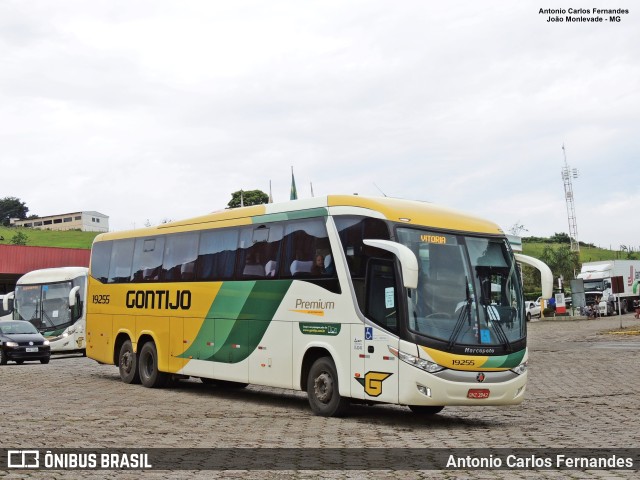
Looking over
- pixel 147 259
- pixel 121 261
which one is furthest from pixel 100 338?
pixel 147 259

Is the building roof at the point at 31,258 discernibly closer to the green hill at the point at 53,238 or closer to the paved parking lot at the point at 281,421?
the paved parking lot at the point at 281,421

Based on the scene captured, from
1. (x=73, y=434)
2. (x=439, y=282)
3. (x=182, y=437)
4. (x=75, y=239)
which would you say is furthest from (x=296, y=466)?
(x=75, y=239)

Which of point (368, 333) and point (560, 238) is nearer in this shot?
point (368, 333)

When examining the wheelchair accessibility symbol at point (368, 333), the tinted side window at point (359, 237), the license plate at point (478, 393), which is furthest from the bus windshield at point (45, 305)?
the license plate at point (478, 393)

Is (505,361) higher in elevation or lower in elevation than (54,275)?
lower

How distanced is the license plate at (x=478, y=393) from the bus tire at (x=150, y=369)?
29.7 ft

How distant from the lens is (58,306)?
37.9 metres

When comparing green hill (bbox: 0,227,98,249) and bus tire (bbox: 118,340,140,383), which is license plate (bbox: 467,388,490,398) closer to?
bus tire (bbox: 118,340,140,383)

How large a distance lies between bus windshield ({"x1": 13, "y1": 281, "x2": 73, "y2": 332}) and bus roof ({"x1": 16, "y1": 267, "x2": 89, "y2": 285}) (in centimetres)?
19

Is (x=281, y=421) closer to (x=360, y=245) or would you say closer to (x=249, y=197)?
(x=360, y=245)

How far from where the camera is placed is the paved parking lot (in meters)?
11.6

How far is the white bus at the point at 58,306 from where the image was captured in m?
37.5

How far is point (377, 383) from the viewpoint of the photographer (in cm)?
1438

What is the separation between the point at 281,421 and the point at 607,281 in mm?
60327
